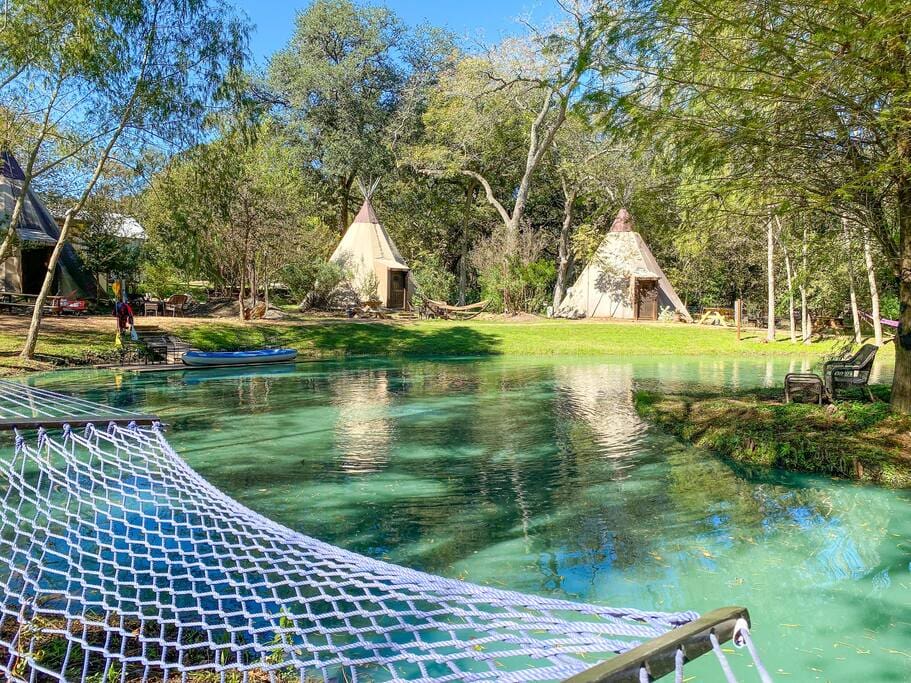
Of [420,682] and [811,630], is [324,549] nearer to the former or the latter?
[420,682]

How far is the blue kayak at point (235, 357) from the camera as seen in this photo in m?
18.8

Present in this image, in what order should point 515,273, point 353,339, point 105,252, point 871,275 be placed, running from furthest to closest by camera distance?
point 515,273, point 105,252, point 353,339, point 871,275

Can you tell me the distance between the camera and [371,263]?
3338cm

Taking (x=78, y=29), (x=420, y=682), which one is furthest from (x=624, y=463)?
(x=78, y=29)

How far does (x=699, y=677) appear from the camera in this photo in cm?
414

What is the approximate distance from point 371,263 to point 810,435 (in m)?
26.6

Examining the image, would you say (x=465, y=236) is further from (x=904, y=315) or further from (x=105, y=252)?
(x=904, y=315)

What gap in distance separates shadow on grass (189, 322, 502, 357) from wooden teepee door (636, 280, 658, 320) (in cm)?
1025

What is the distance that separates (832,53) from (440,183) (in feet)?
114

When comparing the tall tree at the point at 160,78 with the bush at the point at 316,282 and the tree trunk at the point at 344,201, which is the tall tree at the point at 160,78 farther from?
the tree trunk at the point at 344,201

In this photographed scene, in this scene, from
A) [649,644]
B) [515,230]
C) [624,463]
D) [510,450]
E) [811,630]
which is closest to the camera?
[649,644]

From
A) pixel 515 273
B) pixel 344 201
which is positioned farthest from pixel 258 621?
pixel 344 201

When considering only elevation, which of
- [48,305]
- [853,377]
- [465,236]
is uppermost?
[465,236]

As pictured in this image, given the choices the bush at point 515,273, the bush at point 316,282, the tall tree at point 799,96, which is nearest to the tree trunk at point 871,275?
the tall tree at point 799,96
